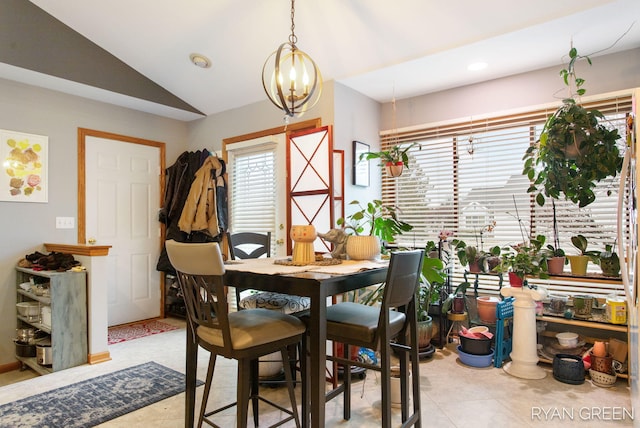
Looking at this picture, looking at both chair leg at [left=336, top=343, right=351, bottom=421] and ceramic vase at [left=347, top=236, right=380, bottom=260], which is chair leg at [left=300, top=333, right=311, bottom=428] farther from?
ceramic vase at [left=347, top=236, right=380, bottom=260]

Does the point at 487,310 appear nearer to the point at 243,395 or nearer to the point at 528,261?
the point at 528,261

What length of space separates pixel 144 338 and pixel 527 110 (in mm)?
4024

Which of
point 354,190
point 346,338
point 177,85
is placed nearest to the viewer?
point 346,338

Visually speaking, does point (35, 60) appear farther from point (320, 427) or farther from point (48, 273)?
point (320, 427)

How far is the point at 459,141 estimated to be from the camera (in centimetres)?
361

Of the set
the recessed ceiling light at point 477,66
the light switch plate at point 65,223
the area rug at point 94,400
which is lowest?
the area rug at point 94,400

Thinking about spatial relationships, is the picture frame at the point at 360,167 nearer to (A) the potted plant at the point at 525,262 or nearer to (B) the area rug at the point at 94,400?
(A) the potted plant at the point at 525,262

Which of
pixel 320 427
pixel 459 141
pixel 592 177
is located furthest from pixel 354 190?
pixel 320 427

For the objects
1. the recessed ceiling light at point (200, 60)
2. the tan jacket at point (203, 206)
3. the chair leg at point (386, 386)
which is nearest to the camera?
the chair leg at point (386, 386)

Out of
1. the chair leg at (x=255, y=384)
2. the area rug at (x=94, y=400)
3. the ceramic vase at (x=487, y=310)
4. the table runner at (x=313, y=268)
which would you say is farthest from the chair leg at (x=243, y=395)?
the ceramic vase at (x=487, y=310)

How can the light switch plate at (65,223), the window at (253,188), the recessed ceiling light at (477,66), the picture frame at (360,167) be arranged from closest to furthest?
1. the recessed ceiling light at (477,66)
2. the picture frame at (360,167)
3. the light switch plate at (65,223)
4. the window at (253,188)

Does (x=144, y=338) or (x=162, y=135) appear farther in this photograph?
(x=162, y=135)

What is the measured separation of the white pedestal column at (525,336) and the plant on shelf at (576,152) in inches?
29.6

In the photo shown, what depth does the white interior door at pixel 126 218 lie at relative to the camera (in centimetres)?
394
